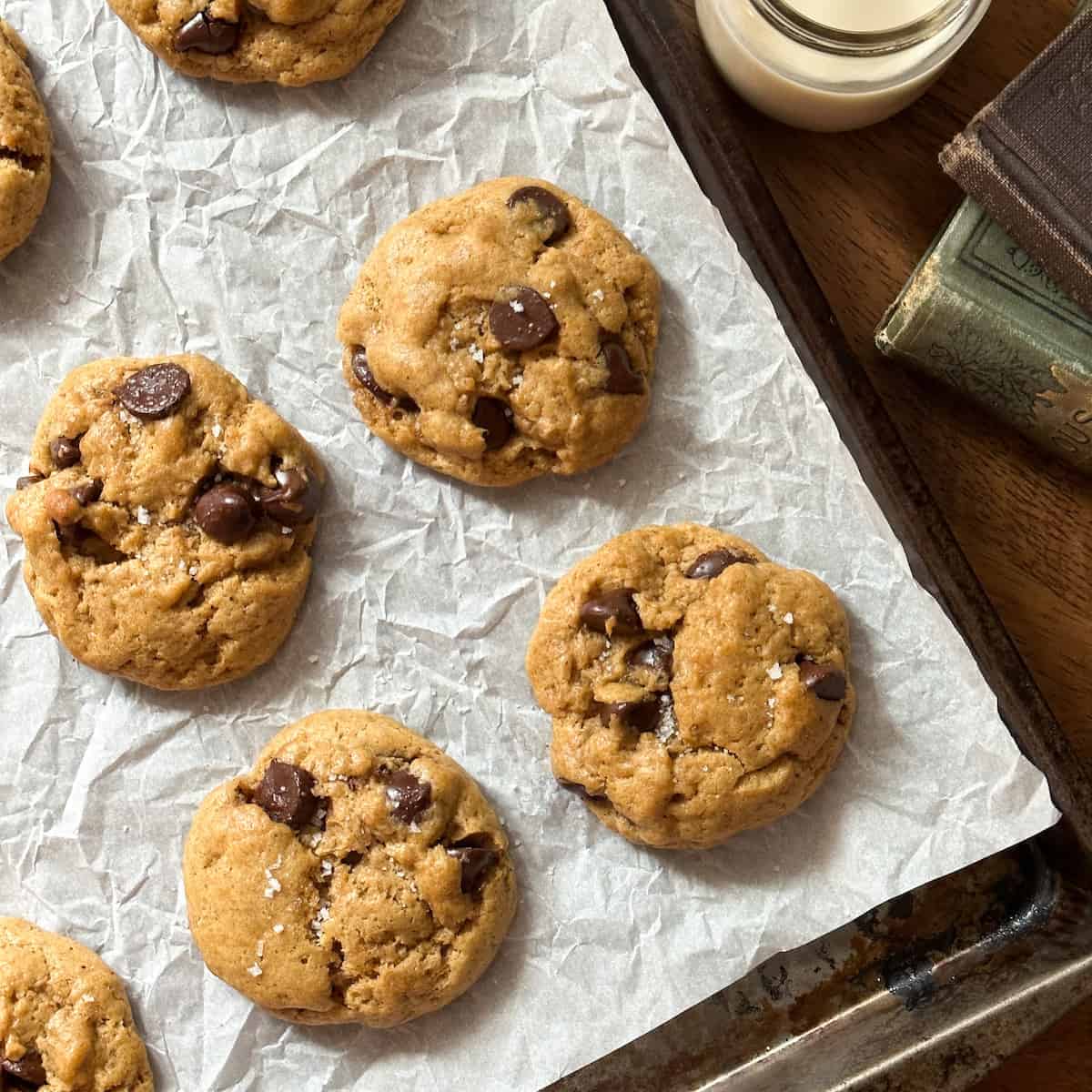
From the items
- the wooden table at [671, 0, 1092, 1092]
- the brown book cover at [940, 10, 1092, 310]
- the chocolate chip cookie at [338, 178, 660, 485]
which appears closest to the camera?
the brown book cover at [940, 10, 1092, 310]

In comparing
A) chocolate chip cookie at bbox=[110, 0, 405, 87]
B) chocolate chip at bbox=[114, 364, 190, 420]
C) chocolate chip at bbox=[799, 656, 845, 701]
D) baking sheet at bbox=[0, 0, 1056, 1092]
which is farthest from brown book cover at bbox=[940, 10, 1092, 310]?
chocolate chip at bbox=[114, 364, 190, 420]

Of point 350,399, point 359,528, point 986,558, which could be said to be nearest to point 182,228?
point 350,399

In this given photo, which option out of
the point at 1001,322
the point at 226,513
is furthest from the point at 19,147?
the point at 1001,322

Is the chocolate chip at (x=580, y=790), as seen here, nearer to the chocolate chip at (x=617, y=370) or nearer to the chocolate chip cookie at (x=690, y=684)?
the chocolate chip cookie at (x=690, y=684)

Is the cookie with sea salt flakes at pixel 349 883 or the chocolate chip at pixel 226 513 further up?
the chocolate chip at pixel 226 513

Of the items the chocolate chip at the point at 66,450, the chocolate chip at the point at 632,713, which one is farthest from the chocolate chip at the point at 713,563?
the chocolate chip at the point at 66,450

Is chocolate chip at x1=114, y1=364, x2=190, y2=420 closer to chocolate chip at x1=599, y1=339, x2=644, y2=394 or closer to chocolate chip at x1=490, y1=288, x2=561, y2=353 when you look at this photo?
chocolate chip at x1=490, y1=288, x2=561, y2=353
